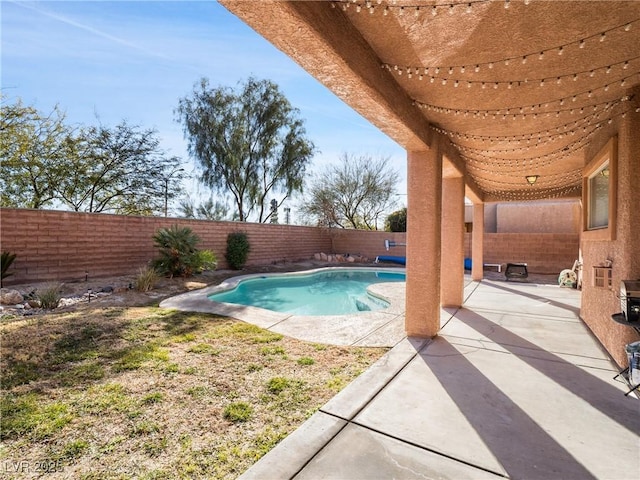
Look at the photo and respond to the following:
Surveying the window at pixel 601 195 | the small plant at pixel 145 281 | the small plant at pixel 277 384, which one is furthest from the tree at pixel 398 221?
the small plant at pixel 277 384

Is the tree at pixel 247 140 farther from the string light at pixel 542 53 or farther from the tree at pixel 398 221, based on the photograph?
the string light at pixel 542 53

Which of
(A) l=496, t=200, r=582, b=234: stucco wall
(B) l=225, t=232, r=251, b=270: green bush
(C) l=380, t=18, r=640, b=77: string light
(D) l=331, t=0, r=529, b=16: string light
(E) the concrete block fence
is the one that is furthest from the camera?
(A) l=496, t=200, r=582, b=234: stucco wall

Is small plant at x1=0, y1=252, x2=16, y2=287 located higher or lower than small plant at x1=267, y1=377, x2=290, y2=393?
higher

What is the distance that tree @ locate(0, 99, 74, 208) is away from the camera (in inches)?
419

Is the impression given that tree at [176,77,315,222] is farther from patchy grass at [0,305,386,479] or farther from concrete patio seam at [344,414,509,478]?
concrete patio seam at [344,414,509,478]

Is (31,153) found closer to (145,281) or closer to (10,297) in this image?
(10,297)

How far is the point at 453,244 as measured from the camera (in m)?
6.36

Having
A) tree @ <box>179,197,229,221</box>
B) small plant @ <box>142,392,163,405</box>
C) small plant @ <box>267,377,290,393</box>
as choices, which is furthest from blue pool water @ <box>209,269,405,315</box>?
tree @ <box>179,197,229,221</box>

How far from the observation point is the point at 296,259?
1560cm

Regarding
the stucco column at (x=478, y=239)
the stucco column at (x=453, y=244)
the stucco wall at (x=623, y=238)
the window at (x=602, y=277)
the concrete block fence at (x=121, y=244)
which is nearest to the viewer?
the stucco wall at (x=623, y=238)

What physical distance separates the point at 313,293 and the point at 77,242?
258 inches

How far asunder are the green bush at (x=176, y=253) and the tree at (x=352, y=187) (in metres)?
10.4

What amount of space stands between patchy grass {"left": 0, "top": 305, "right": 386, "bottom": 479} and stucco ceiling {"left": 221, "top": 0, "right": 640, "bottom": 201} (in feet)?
8.68

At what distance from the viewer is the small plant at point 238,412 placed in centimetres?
244
